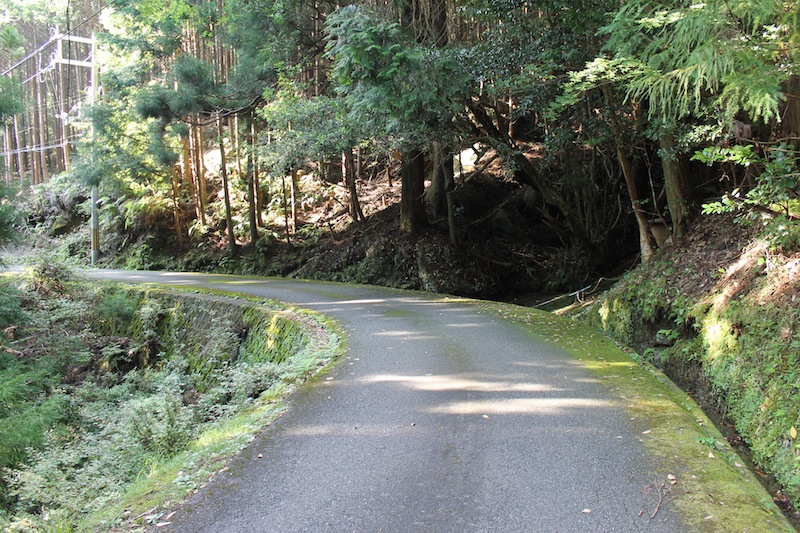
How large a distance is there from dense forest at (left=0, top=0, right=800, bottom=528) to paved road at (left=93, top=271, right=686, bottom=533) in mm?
1747

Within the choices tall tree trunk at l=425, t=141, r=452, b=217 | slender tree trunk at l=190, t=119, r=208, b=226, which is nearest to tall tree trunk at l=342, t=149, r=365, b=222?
tall tree trunk at l=425, t=141, r=452, b=217

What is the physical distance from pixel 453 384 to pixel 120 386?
25.6 feet

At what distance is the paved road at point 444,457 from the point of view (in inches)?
146

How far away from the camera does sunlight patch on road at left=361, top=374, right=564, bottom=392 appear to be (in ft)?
20.9

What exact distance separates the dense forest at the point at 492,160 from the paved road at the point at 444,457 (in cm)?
175

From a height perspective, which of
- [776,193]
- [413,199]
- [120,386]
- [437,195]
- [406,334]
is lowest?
[120,386]

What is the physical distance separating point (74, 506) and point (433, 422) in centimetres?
303

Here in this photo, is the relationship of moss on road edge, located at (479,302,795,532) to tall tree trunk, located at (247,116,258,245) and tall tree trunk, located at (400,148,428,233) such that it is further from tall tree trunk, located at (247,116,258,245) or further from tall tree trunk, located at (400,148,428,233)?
tall tree trunk, located at (247,116,258,245)

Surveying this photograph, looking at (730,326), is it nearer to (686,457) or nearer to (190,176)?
(686,457)

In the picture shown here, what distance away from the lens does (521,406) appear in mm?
5785

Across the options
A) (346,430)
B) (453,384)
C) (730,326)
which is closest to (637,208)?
(730,326)

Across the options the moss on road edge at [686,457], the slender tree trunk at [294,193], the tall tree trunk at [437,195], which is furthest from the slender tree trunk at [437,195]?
the moss on road edge at [686,457]

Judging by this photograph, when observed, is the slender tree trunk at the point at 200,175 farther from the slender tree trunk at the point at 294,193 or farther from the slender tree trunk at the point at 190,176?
the slender tree trunk at the point at 294,193

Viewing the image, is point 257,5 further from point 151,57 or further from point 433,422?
point 433,422
